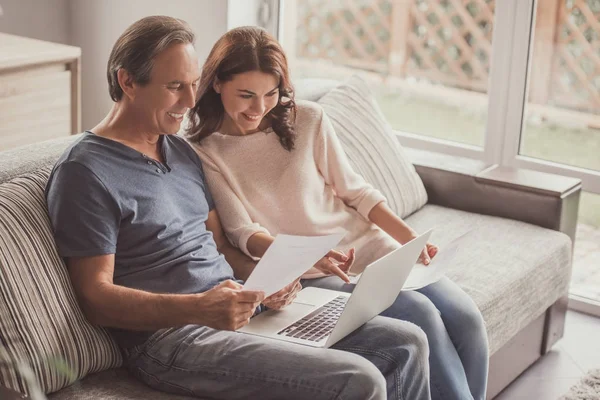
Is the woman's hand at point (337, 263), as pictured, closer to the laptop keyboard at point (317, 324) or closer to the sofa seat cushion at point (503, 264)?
the laptop keyboard at point (317, 324)

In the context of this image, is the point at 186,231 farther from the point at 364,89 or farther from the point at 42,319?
the point at 364,89

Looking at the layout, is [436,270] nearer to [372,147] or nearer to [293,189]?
[293,189]

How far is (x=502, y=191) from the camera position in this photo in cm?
291

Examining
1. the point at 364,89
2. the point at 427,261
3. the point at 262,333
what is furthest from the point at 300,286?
the point at 364,89

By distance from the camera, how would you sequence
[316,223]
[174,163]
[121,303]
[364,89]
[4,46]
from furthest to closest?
[4,46]
[364,89]
[316,223]
[174,163]
[121,303]

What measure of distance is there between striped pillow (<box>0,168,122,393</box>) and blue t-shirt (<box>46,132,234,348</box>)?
0.11 ft

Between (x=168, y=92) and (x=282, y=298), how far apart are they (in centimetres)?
49

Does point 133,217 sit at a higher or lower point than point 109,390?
higher

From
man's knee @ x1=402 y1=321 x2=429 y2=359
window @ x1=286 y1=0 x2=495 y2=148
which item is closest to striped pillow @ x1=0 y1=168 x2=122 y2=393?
man's knee @ x1=402 y1=321 x2=429 y2=359

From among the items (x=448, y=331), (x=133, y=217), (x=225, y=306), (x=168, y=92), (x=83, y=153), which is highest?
(x=168, y=92)

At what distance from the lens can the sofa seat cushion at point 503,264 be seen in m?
2.47

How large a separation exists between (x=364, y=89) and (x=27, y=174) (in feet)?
4.33

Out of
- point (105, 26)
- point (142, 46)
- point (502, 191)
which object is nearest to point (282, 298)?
point (142, 46)

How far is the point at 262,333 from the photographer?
1888 millimetres
